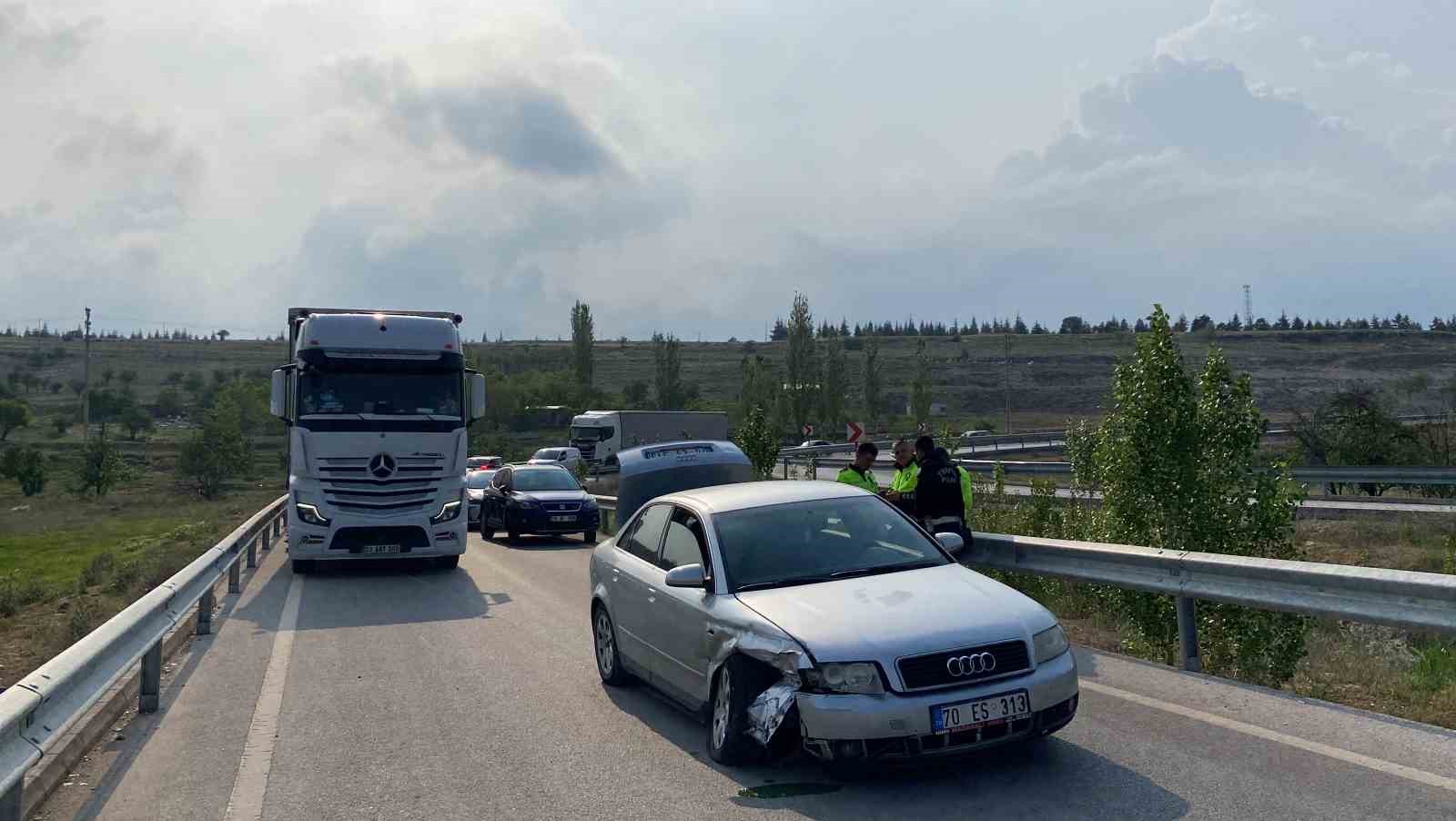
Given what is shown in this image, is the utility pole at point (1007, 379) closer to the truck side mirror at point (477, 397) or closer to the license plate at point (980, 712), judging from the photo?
the truck side mirror at point (477, 397)

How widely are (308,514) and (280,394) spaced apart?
174 cm

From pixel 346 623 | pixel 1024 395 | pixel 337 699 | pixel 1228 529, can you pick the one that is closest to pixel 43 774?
pixel 337 699

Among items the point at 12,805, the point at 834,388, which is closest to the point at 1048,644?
the point at 12,805

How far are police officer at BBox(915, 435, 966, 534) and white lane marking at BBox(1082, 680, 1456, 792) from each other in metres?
2.92

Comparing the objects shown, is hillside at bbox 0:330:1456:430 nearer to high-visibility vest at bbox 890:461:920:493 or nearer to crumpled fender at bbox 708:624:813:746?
high-visibility vest at bbox 890:461:920:493

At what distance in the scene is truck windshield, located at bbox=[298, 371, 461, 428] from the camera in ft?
52.1

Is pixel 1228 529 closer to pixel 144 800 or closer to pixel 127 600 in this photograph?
pixel 144 800

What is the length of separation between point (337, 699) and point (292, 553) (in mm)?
8001

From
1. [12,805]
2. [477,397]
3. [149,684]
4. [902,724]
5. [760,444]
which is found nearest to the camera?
[12,805]

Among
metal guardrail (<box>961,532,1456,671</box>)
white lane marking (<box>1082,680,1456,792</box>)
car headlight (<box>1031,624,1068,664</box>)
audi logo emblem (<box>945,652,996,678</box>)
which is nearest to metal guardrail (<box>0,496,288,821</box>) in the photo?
audi logo emblem (<box>945,652,996,678</box>)

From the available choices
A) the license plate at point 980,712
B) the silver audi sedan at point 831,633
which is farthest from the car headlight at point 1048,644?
the license plate at point 980,712

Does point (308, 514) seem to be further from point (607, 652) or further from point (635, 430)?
point (635, 430)

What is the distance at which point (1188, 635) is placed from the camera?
27.2 ft

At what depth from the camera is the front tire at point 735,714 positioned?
606 centimetres
